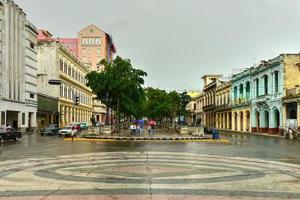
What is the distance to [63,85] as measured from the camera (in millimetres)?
72312

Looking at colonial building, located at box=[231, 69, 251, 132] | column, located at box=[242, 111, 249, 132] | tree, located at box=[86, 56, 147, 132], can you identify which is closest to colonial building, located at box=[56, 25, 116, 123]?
colonial building, located at box=[231, 69, 251, 132]

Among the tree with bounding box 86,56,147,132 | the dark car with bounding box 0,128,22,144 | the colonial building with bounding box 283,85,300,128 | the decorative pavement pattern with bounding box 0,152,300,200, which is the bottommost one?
the decorative pavement pattern with bounding box 0,152,300,200

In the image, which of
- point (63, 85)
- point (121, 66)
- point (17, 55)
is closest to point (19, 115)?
point (17, 55)

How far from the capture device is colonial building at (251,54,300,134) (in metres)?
48.8

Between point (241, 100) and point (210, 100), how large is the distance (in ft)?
92.1

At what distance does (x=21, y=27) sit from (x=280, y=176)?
152 ft

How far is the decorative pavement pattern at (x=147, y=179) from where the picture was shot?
992 centimetres

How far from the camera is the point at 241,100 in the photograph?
67.7m

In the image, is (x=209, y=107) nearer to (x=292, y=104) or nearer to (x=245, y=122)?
(x=245, y=122)

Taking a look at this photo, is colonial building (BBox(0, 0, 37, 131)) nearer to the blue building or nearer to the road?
the blue building

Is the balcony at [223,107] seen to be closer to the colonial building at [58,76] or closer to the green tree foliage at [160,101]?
the green tree foliage at [160,101]

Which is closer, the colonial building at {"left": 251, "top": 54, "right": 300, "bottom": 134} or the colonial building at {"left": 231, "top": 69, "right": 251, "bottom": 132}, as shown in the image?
the colonial building at {"left": 251, "top": 54, "right": 300, "bottom": 134}

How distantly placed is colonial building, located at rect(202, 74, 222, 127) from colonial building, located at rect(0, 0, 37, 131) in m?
A: 43.7

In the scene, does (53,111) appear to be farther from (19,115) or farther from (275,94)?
(275,94)
